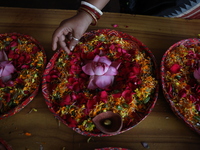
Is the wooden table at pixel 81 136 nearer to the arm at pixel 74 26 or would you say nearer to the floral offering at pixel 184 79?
the floral offering at pixel 184 79

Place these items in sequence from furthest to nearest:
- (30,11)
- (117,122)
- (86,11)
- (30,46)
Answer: (30,11)
(30,46)
(86,11)
(117,122)

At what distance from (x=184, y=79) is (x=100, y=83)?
0.35 m

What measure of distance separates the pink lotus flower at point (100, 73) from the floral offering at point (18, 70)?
22 centimetres

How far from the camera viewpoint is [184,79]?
2.29ft

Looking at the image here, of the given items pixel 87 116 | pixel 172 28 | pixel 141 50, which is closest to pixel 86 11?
pixel 141 50

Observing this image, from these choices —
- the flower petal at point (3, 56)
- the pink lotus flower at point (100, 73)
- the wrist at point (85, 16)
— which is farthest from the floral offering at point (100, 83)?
the flower petal at point (3, 56)

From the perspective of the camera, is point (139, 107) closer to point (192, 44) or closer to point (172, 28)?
point (192, 44)

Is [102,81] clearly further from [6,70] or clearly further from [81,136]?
[6,70]

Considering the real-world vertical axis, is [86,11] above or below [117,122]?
above

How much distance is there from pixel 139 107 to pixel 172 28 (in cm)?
57

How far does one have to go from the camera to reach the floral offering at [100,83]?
0.63 meters

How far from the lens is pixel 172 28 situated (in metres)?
0.98

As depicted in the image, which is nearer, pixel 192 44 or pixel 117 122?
pixel 117 122

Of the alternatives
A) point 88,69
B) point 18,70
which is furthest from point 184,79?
point 18,70
